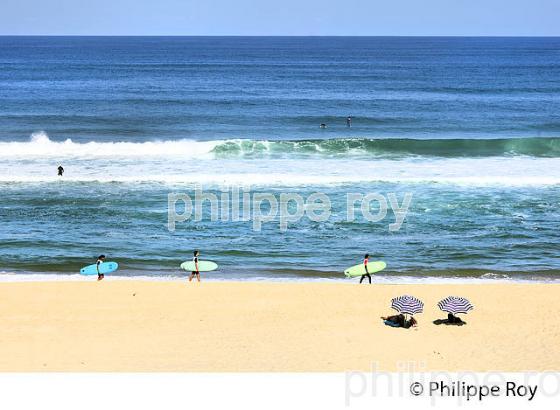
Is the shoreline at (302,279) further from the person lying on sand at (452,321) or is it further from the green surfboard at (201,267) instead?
the person lying on sand at (452,321)

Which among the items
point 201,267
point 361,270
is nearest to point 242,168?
point 201,267

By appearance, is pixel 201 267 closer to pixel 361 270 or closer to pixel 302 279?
pixel 302 279

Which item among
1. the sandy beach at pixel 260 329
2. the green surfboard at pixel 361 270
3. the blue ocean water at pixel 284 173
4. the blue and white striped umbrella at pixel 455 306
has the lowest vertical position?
the sandy beach at pixel 260 329

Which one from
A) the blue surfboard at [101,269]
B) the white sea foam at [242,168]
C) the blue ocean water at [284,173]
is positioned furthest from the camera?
the white sea foam at [242,168]

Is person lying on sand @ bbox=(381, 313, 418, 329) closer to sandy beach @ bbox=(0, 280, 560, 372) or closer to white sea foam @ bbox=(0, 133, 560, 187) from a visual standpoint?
sandy beach @ bbox=(0, 280, 560, 372)

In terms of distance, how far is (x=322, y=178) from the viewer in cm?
3500

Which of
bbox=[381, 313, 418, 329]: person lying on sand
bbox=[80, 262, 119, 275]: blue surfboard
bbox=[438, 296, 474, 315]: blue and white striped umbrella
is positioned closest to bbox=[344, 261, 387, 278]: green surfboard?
bbox=[381, 313, 418, 329]: person lying on sand

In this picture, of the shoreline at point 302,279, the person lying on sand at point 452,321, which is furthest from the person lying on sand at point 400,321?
the shoreline at point 302,279

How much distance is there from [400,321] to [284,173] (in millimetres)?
19709

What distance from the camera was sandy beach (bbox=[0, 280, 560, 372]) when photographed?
49.1 ft

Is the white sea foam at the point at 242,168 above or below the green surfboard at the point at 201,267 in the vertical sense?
above

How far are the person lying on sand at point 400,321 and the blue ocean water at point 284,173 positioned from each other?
4.97m

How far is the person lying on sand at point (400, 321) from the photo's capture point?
1697 centimetres

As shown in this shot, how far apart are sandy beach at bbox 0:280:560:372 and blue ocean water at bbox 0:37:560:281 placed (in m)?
3.08
